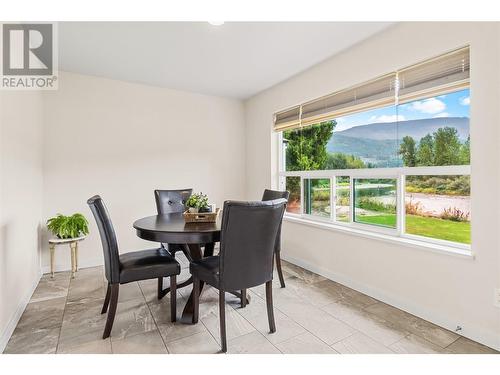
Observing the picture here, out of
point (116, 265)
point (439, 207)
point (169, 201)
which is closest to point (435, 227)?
point (439, 207)

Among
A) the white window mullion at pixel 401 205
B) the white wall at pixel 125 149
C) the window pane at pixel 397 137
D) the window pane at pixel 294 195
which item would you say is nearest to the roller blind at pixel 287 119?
the window pane at pixel 397 137

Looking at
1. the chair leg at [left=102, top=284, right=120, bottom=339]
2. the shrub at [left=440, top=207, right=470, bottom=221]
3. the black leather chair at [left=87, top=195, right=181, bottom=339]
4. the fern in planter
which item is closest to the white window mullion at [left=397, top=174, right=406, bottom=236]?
the shrub at [left=440, top=207, right=470, bottom=221]

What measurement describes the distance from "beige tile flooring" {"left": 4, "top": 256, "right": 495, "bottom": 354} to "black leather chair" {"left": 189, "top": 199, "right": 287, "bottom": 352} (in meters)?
0.21

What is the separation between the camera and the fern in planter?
9.72ft

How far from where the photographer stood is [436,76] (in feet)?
6.83

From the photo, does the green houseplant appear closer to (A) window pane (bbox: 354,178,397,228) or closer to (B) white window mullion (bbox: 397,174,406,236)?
(A) window pane (bbox: 354,178,397,228)

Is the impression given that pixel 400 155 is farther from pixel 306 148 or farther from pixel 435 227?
pixel 306 148

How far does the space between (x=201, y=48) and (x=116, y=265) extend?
2144 millimetres

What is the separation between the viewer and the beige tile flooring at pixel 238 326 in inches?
70.8

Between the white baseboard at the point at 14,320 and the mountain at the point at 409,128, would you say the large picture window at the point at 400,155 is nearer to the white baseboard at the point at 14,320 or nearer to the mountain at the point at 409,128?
the mountain at the point at 409,128

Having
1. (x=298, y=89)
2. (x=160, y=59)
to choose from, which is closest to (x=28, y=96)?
(x=160, y=59)
